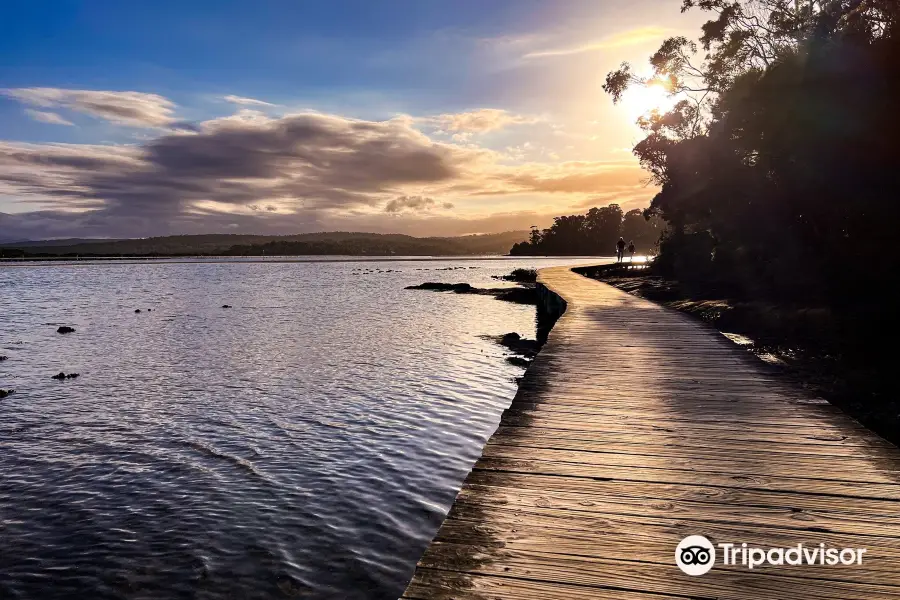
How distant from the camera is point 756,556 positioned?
3484 millimetres

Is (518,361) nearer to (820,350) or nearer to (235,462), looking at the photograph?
(820,350)

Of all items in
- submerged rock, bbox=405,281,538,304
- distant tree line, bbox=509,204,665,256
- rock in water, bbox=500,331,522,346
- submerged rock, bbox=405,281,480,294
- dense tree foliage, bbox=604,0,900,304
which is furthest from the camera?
distant tree line, bbox=509,204,665,256

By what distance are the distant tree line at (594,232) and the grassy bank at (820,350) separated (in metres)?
144

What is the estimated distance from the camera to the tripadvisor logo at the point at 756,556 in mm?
3400

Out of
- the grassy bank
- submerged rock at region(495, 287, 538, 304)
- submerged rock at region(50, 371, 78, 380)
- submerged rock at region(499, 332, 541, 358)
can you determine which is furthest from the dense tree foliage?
submerged rock at region(50, 371, 78, 380)

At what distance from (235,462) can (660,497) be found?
21.9 ft

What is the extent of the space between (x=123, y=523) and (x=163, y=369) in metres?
10.7

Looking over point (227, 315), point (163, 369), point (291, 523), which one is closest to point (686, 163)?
point (227, 315)

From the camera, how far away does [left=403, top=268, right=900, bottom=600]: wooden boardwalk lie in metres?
3.21

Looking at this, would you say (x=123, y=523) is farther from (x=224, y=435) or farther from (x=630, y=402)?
(x=630, y=402)

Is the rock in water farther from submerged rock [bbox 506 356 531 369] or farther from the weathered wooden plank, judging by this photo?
the weathered wooden plank

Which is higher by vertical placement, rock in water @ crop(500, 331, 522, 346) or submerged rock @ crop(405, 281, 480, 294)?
submerged rock @ crop(405, 281, 480, 294)

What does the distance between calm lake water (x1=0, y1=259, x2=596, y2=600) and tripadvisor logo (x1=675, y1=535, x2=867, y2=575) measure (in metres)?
3.16

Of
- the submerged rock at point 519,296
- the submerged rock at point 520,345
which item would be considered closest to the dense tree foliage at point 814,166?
the submerged rock at point 520,345
